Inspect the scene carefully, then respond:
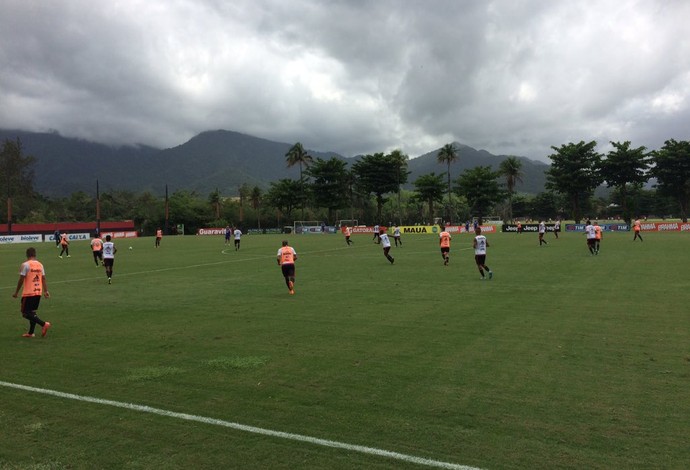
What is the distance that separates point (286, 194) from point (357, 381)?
93233 millimetres

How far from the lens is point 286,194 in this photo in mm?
98438

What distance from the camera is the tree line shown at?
73.6m

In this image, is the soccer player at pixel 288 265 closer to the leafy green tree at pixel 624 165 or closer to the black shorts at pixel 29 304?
the black shorts at pixel 29 304

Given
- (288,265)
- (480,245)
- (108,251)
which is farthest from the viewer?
(108,251)

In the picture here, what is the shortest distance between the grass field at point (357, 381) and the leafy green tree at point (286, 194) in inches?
3361

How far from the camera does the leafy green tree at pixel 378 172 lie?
297 ft

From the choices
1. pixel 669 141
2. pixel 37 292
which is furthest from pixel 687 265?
pixel 669 141

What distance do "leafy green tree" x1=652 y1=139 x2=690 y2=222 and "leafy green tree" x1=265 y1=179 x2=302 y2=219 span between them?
199ft

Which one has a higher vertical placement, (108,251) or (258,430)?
(108,251)

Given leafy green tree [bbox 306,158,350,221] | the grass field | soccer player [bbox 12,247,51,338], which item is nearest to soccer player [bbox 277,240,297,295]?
the grass field

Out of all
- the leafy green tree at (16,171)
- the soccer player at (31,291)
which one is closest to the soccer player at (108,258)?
the soccer player at (31,291)

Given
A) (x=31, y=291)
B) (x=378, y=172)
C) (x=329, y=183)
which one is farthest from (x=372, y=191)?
(x=31, y=291)

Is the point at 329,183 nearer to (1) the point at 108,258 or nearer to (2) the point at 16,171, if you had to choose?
(1) the point at 108,258

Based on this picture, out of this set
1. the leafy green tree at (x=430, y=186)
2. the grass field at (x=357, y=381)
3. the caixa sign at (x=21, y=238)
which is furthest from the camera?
the leafy green tree at (x=430, y=186)
